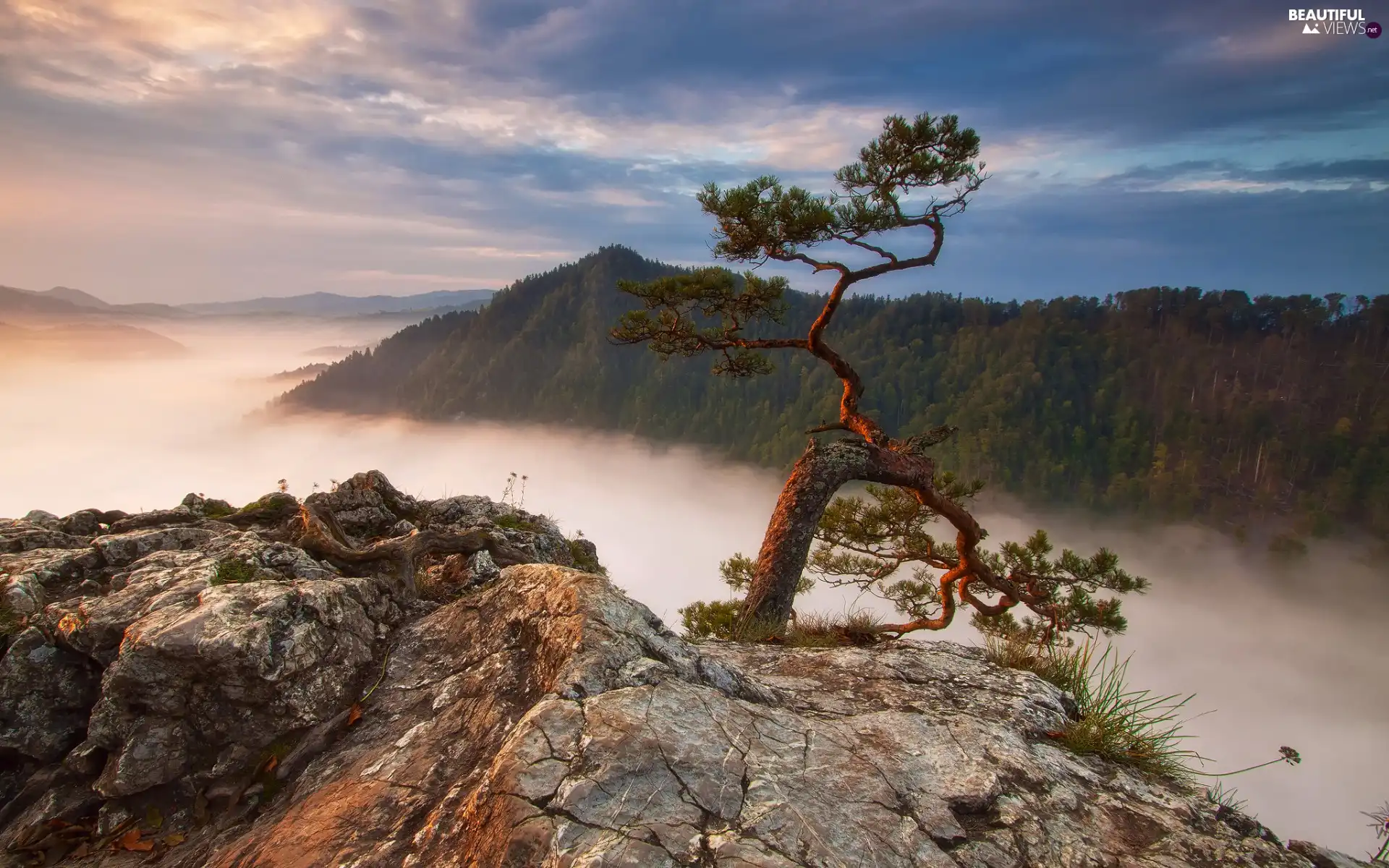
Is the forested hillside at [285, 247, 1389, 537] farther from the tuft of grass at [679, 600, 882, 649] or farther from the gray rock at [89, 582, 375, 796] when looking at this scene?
the gray rock at [89, 582, 375, 796]

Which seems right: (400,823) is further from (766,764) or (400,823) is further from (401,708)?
(766,764)

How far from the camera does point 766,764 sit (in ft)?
10.1

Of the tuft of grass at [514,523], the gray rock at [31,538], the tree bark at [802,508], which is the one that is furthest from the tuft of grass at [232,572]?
the tree bark at [802,508]

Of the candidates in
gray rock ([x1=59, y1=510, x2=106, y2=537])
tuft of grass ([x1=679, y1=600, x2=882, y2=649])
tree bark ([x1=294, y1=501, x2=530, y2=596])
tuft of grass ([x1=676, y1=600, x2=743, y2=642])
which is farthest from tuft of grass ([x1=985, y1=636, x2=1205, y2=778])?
gray rock ([x1=59, y1=510, x2=106, y2=537])

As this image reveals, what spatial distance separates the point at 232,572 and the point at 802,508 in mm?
6168

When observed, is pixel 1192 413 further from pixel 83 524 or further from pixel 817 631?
pixel 83 524

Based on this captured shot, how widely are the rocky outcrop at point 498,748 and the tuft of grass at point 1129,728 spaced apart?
0.15m

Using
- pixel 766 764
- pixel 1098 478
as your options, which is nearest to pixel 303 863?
pixel 766 764

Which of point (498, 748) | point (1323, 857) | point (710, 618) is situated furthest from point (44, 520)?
point (1323, 857)

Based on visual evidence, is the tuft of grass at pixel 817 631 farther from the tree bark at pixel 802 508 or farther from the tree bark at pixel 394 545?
the tree bark at pixel 394 545

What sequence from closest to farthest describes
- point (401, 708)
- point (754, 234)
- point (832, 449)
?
point (401, 708)
point (832, 449)
point (754, 234)

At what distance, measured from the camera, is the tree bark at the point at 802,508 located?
7.98 metres

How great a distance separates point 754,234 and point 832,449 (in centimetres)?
395

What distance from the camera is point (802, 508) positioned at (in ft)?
27.9
